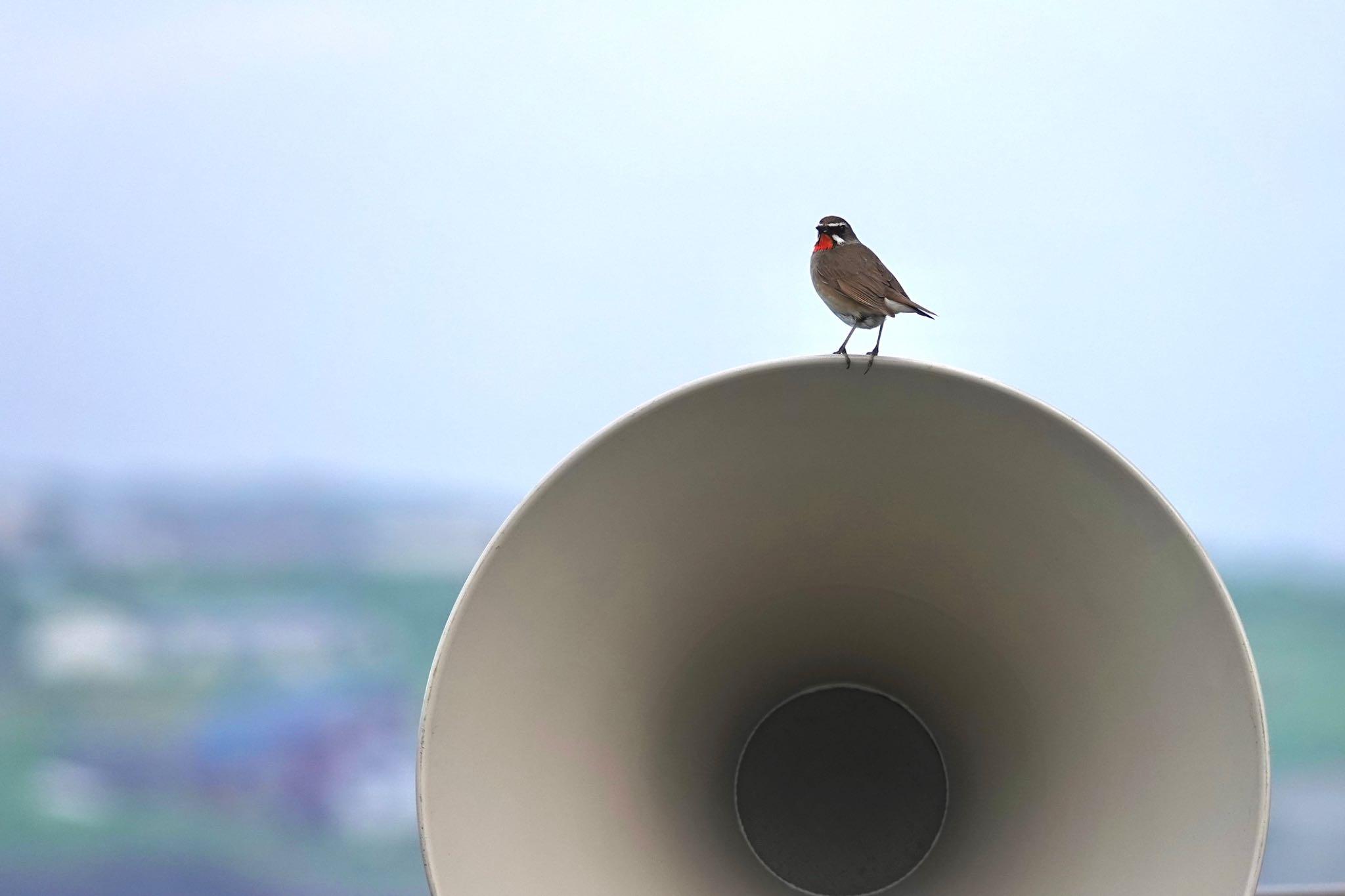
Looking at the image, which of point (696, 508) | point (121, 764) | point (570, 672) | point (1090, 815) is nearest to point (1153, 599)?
point (1090, 815)

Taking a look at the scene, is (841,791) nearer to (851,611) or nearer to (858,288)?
(851,611)

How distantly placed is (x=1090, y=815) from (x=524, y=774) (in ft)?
2.00

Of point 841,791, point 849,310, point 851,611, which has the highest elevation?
point 849,310

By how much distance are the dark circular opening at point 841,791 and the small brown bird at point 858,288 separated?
61 cm

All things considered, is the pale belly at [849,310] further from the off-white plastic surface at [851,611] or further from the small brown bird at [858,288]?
the off-white plastic surface at [851,611]

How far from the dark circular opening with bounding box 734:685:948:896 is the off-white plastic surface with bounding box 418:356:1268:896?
2.4 inches

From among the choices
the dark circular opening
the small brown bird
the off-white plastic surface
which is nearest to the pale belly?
the small brown bird

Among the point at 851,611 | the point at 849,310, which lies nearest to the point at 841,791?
the point at 851,611

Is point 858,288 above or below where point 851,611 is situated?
above

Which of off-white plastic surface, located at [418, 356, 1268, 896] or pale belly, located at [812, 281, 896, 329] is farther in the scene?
pale belly, located at [812, 281, 896, 329]

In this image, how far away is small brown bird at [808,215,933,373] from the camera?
1408 millimetres

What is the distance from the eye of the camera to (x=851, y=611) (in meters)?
1.66

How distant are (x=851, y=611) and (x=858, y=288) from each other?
463 mm

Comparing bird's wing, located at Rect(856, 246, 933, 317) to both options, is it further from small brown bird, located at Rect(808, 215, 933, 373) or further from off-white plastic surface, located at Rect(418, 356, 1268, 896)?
off-white plastic surface, located at Rect(418, 356, 1268, 896)
